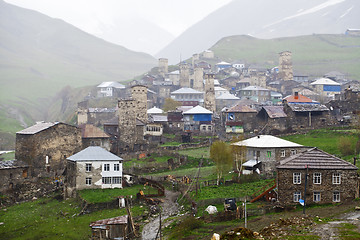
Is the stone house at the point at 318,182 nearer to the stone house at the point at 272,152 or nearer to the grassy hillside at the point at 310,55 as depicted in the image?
the stone house at the point at 272,152

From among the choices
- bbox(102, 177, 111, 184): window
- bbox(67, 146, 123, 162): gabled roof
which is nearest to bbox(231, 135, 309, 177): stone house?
bbox(67, 146, 123, 162): gabled roof

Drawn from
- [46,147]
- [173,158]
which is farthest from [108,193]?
[46,147]

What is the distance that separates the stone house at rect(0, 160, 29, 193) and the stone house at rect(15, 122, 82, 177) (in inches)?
76.7

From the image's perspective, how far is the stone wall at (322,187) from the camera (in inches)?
1415

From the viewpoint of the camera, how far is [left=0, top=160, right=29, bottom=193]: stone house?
5100 centimetres

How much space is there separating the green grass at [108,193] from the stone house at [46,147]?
12390 mm

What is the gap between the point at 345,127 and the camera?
205 ft

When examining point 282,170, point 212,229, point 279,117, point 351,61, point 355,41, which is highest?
point 355,41

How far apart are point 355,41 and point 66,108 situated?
126714 mm

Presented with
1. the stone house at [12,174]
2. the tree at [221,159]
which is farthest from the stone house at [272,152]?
the stone house at [12,174]

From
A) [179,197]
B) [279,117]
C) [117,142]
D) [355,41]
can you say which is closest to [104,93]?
[117,142]

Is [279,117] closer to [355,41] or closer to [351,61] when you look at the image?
[351,61]

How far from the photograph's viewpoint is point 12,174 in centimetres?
5225

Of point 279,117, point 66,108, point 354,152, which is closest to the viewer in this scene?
point 354,152
